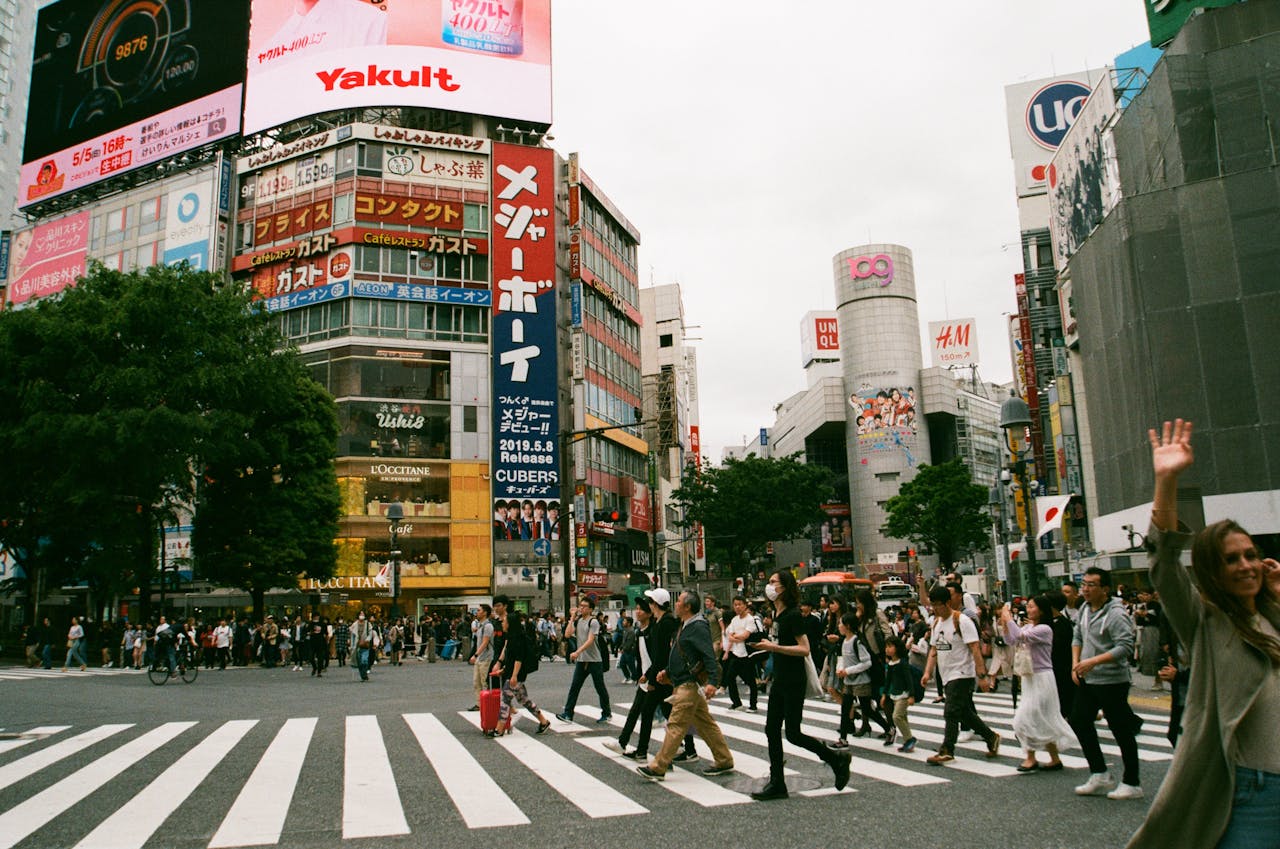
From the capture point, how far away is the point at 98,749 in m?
10.6

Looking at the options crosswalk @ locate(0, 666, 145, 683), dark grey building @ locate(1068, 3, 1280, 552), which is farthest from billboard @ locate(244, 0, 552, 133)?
dark grey building @ locate(1068, 3, 1280, 552)

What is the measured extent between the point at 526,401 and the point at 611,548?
43.0 ft

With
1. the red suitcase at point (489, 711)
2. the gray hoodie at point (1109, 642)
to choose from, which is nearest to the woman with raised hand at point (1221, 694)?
the gray hoodie at point (1109, 642)

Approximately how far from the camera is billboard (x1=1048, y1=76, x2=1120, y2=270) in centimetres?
3453

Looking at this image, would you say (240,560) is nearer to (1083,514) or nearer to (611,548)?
(611,548)

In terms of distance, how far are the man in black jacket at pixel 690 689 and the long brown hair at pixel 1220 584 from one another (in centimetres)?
514

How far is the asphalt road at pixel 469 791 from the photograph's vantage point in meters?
6.18

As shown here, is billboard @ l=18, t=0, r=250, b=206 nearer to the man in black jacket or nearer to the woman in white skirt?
the man in black jacket

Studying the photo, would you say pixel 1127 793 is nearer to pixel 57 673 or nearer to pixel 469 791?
pixel 469 791

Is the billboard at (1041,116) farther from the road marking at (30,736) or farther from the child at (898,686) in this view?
the road marking at (30,736)

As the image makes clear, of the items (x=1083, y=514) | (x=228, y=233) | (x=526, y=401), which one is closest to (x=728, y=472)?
(x=526, y=401)

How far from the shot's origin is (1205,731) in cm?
296

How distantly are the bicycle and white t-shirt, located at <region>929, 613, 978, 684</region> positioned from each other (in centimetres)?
1901

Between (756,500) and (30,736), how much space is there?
47.2 m
